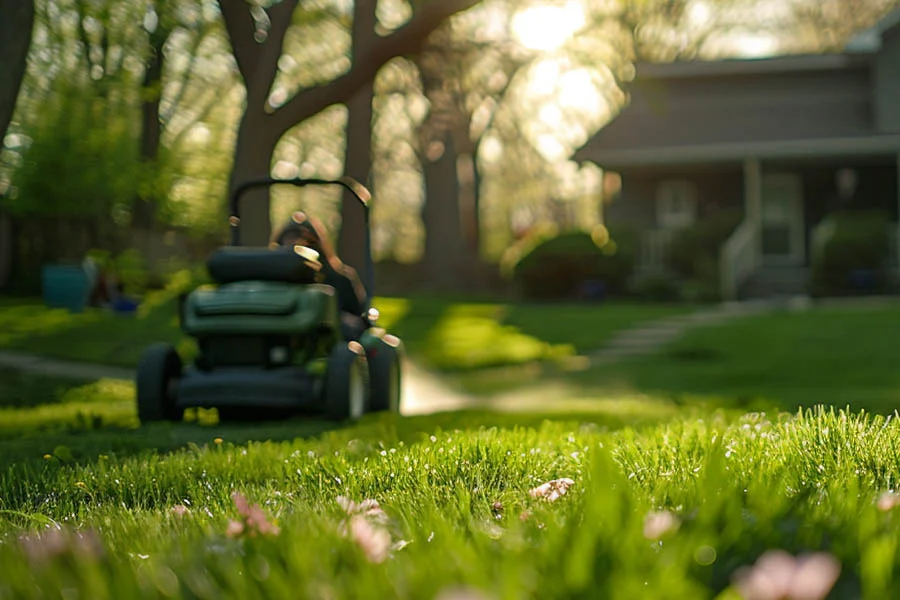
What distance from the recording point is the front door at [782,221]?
28.3 metres

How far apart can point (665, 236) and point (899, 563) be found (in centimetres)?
2473

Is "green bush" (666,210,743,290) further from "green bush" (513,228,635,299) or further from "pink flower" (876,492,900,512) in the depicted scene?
"pink flower" (876,492,900,512)

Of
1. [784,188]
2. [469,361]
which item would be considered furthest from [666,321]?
[784,188]

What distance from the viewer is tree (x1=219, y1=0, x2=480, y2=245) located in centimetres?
1334

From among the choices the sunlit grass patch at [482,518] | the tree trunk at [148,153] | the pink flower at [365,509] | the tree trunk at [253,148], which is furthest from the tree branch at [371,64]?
the pink flower at [365,509]

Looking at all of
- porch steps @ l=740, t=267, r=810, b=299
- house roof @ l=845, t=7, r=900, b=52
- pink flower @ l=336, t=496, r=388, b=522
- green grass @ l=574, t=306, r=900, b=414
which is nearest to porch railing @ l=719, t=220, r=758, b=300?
porch steps @ l=740, t=267, r=810, b=299

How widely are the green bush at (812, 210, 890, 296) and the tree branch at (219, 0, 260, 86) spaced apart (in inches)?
569

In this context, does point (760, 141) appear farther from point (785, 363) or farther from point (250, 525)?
point (250, 525)

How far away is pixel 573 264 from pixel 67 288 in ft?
34.8

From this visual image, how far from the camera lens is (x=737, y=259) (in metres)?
25.4

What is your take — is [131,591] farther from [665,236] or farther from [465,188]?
[465,188]

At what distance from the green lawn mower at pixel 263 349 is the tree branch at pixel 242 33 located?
19.2 ft

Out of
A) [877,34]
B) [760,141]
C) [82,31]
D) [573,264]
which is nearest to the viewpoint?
[82,31]

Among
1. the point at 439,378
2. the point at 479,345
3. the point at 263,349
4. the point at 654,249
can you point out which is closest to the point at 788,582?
the point at 263,349
